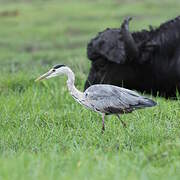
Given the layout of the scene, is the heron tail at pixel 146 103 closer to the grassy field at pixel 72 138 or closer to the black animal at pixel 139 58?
the grassy field at pixel 72 138

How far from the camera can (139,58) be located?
814cm

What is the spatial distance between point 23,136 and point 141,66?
3.07 meters

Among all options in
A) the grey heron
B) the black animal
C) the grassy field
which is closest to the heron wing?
the grey heron

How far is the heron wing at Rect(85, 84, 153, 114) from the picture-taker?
550 centimetres

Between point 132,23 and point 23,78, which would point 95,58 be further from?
point 132,23

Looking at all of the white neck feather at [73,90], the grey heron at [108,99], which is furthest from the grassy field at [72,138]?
the white neck feather at [73,90]

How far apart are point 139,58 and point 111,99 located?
270cm

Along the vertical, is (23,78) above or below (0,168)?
below

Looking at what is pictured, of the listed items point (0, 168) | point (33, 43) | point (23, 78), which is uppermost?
point (0, 168)

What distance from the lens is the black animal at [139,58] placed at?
26.1 feet

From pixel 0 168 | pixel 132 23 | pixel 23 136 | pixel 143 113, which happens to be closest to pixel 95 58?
pixel 143 113

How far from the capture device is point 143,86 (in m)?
8.35

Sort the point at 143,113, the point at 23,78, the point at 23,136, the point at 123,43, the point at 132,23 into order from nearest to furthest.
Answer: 1. the point at 23,136
2. the point at 143,113
3. the point at 123,43
4. the point at 23,78
5. the point at 132,23

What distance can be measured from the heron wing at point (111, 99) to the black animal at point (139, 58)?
7.80 feet
